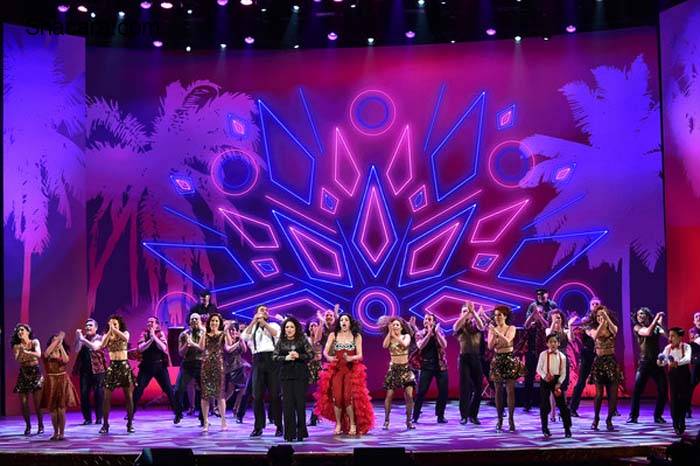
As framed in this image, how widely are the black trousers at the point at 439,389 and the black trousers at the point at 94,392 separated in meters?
4.52

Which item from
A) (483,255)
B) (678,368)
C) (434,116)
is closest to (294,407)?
(678,368)

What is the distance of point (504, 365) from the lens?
12.5 m

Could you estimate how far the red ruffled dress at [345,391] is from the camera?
1235cm

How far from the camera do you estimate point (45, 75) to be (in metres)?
16.7

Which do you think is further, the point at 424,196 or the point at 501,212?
the point at 424,196

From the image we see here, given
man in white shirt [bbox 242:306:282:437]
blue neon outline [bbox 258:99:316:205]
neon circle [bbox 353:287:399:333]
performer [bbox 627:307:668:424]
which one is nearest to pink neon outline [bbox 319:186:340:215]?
blue neon outline [bbox 258:99:316:205]

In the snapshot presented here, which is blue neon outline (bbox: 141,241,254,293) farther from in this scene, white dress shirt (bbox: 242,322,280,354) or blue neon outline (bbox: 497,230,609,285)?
white dress shirt (bbox: 242,322,280,354)

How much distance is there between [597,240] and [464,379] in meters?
4.73

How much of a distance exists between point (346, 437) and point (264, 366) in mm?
1504

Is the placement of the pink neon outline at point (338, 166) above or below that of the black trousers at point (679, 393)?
above

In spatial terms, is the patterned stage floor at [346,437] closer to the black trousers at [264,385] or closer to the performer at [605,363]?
the black trousers at [264,385]

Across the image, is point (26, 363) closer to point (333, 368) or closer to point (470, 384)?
point (333, 368)

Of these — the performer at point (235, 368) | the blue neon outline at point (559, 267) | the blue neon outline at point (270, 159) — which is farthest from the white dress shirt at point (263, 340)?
the blue neon outline at point (559, 267)

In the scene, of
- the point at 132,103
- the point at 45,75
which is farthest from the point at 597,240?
the point at 45,75
